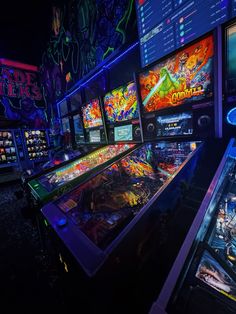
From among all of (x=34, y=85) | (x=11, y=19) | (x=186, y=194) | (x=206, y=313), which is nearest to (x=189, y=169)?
(x=186, y=194)

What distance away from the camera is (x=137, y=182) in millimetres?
1142

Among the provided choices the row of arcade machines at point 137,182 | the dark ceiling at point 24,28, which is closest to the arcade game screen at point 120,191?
the row of arcade machines at point 137,182

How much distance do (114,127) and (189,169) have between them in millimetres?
1441

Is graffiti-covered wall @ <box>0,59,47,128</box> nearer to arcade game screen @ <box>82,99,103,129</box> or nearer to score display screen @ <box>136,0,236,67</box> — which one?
arcade game screen @ <box>82,99,103,129</box>

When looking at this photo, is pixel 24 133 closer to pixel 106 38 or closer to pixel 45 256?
pixel 106 38

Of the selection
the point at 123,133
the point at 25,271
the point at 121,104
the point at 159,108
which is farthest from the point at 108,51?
the point at 25,271

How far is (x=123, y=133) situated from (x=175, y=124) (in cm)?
83

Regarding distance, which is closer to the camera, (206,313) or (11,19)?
(206,313)

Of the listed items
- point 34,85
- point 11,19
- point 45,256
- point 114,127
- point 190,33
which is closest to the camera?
point 190,33

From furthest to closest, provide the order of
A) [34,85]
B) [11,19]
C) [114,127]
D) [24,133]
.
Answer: [34,85] → [24,133] → [11,19] → [114,127]

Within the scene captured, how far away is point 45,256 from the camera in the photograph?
5.52 feet

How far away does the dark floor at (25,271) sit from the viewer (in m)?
1.29

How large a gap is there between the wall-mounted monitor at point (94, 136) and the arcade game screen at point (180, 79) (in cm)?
109

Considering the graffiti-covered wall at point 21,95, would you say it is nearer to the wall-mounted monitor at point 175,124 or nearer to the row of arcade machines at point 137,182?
the row of arcade machines at point 137,182
